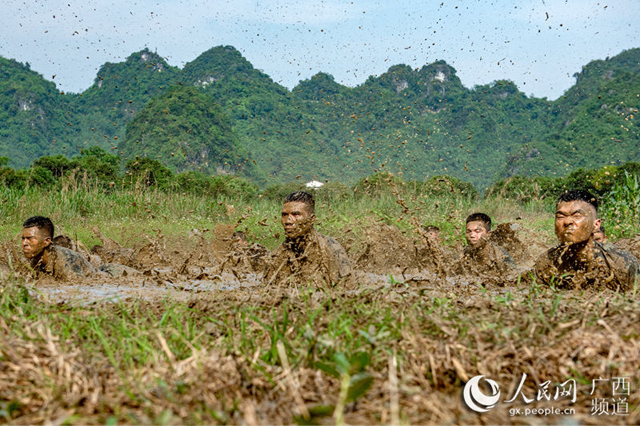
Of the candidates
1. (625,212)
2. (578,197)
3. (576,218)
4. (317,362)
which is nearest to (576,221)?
(576,218)

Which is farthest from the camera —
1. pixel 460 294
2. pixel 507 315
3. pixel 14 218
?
pixel 14 218

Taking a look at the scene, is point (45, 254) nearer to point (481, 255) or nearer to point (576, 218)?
point (481, 255)

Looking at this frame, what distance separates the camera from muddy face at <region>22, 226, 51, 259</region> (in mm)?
6793

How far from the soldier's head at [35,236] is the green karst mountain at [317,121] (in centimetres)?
4177

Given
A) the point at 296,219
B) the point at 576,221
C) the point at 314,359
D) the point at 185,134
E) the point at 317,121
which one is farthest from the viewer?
the point at 317,121

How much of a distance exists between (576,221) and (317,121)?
70.4 meters

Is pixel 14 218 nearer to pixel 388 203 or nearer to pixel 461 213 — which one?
pixel 388 203

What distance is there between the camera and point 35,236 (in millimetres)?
6816

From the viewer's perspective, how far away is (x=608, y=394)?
2.18 meters

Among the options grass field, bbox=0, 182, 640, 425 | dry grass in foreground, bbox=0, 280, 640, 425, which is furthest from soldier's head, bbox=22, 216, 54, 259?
dry grass in foreground, bbox=0, 280, 640, 425

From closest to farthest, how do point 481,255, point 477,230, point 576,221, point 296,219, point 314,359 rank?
point 314,359 → point 576,221 → point 296,219 → point 481,255 → point 477,230

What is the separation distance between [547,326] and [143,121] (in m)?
56.6

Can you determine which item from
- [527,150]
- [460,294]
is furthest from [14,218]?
[527,150]

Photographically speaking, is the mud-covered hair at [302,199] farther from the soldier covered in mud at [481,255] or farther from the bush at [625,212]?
the bush at [625,212]
